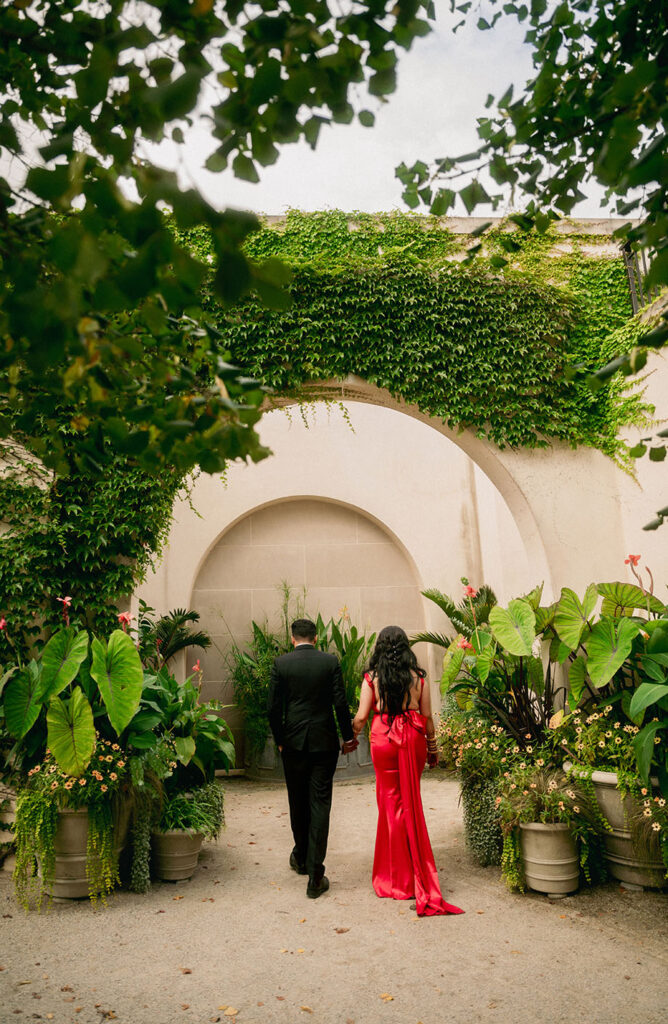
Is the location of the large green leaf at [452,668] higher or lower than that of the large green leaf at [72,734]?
higher

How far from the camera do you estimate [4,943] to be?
3623mm

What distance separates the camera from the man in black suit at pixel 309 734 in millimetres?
4408

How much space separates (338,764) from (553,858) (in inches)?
162

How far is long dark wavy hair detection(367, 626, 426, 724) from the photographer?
4.35 meters

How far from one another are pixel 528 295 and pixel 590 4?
4374 mm

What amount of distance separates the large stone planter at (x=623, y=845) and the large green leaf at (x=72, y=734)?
288cm

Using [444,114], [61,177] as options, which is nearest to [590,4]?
[444,114]

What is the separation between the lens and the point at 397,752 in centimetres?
433

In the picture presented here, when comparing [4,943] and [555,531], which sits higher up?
[555,531]

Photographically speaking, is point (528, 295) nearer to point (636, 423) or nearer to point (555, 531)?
point (636, 423)

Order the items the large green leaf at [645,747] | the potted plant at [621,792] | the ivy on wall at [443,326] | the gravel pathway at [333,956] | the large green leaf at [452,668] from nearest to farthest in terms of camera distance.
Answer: the gravel pathway at [333,956] → the large green leaf at [645,747] → the potted plant at [621,792] → the large green leaf at [452,668] → the ivy on wall at [443,326]

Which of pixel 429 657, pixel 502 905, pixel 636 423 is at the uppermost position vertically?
pixel 636 423

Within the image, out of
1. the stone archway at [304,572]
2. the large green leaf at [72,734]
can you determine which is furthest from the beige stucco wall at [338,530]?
the large green leaf at [72,734]

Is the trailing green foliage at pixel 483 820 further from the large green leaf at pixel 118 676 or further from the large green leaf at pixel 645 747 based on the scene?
the large green leaf at pixel 118 676
